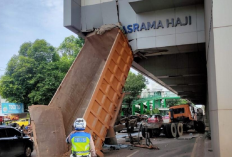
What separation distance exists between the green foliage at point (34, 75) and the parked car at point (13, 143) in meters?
15.1

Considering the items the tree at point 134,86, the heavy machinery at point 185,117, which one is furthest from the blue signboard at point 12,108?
the heavy machinery at point 185,117

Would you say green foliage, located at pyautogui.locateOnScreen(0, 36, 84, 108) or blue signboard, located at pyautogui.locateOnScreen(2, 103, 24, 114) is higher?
green foliage, located at pyautogui.locateOnScreen(0, 36, 84, 108)

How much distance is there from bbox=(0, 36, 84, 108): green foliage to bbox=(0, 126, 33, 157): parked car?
15.1m

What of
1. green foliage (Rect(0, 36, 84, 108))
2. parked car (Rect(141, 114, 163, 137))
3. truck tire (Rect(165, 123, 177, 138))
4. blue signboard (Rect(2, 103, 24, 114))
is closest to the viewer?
parked car (Rect(141, 114, 163, 137))

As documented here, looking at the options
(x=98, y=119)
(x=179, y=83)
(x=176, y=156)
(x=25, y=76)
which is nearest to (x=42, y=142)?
(x=98, y=119)

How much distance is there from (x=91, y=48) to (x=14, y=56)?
1887 cm

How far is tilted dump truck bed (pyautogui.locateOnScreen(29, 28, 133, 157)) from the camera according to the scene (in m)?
8.25

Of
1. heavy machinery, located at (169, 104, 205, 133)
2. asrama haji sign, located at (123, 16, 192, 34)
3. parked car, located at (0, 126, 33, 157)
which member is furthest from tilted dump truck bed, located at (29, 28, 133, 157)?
heavy machinery, located at (169, 104, 205, 133)

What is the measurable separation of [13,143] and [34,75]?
17.1 m

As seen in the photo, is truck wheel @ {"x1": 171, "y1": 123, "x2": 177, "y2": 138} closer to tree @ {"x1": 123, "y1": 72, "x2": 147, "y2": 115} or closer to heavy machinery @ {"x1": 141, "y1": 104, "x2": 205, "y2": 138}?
heavy machinery @ {"x1": 141, "y1": 104, "x2": 205, "y2": 138}

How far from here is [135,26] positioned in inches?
456

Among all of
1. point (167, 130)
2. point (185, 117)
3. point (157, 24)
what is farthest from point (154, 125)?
point (157, 24)

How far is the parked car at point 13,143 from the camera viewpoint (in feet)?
30.6

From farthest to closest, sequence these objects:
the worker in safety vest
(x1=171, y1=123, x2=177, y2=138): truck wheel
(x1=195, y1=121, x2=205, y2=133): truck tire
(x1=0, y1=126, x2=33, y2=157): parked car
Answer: (x1=195, y1=121, x2=205, y2=133): truck tire, (x1=171, y1=123, x2=177, y2=138): truck wheel, (x1=0, y1=126, x2=33, y2=157): parked car, the worker in safety vest
